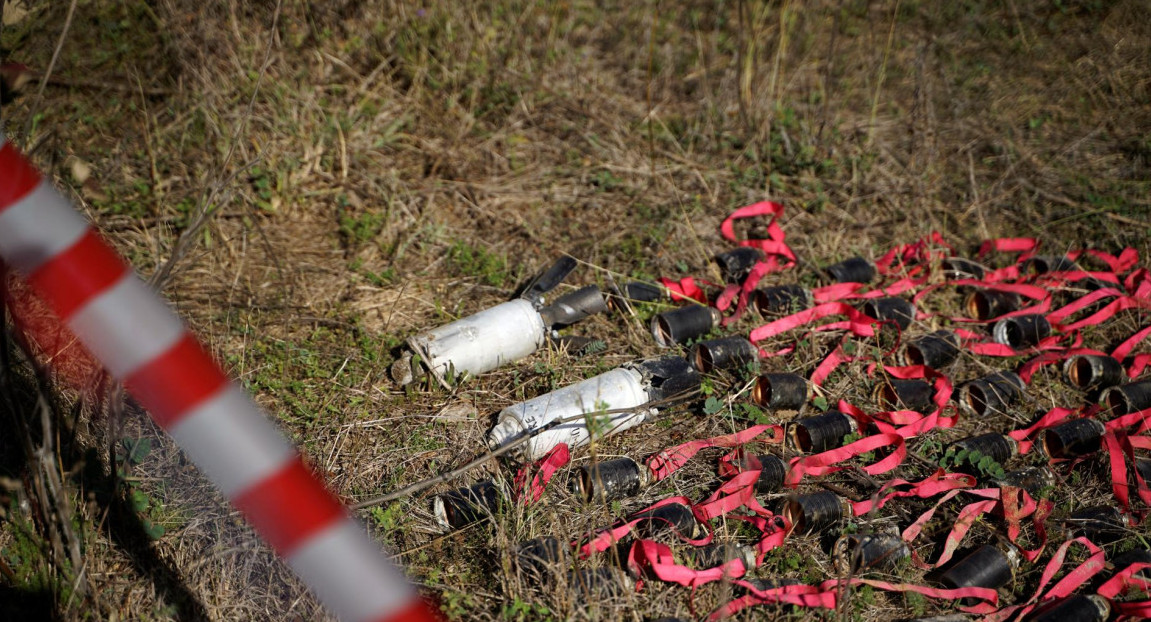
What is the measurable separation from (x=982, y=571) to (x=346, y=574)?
2.09 m

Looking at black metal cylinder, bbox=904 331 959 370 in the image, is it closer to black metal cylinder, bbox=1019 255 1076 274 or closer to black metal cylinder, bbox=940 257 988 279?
black metal cylinder, bbox=940 257 988 279

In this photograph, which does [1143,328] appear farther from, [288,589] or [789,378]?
[288,589]

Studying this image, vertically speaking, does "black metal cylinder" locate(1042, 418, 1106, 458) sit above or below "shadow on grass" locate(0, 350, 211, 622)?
below

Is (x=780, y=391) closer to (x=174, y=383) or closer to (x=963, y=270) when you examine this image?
(x=963, y=270)

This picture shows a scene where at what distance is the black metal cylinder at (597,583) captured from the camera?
2.28m

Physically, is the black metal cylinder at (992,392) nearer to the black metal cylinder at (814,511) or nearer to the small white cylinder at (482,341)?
the black metal cylinder at (814,511)

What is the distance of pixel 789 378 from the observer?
321 cm

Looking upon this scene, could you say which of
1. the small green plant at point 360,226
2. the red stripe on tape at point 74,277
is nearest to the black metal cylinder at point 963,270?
the small green plant at point 360,226

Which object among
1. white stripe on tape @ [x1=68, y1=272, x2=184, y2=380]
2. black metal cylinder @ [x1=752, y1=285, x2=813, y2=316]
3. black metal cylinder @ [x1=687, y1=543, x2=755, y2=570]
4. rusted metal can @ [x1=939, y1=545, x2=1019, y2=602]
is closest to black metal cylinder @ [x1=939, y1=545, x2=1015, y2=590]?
rusted metal can @ [x1=939, y1=545, x2=1019, y2=602]

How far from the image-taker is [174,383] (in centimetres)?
142

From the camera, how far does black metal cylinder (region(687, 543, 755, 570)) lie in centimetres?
250

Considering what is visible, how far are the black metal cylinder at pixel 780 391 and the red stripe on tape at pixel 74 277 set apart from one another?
2398 mm

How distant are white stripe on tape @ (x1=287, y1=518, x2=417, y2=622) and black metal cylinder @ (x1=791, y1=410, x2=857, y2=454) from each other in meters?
1.97

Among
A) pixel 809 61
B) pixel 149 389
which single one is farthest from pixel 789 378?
pixel 809 61
